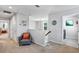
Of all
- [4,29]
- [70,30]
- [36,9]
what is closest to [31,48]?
[4,29]

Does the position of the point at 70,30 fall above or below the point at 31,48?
above

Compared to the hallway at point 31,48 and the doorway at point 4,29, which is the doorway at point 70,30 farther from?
the doorway at point 4,29

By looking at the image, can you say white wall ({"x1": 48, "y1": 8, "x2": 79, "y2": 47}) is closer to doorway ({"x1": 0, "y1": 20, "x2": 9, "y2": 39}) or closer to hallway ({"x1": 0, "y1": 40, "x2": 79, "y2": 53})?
hallway ({"x1": 0, "y1": 40, "x2": 79, "y2": 53})

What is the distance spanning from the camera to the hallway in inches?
99.7

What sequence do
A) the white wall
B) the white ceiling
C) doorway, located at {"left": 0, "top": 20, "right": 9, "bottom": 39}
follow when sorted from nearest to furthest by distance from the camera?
the white ceiling → doorway, located at {"left": 0, "top": 20, "right": 9, "bottom": 39} → the white wall

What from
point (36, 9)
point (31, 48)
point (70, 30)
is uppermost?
point (36, 9)

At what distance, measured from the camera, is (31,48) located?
103 inches

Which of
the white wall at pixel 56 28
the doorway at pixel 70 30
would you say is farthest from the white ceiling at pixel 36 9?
the doorway at pixel 70 30

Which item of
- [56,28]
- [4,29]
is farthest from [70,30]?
[4,29]

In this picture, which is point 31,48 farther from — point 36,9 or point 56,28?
point 36,9

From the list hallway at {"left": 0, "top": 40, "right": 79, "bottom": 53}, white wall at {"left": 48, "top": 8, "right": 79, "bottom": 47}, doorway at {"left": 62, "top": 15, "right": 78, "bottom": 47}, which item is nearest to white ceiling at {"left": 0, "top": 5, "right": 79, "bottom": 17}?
white wall at {"left": 48, "top": 8, "right": 79, "bottom": 47}

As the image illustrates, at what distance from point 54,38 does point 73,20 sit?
74 cm

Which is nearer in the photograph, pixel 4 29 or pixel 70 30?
pixel 4 29
